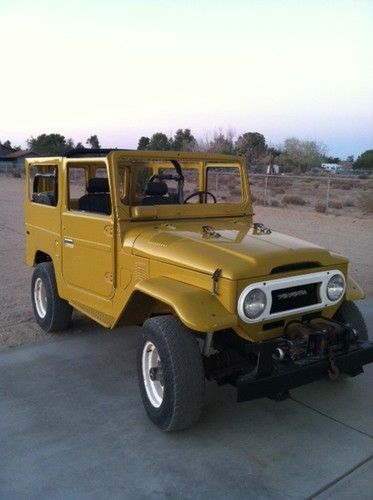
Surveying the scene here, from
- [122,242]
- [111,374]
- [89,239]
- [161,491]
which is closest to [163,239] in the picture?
[122,242]

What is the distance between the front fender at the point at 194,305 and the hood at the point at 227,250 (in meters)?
0.17

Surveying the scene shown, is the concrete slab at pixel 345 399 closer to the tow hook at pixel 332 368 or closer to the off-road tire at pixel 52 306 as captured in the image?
the tow hook at pixel 332 368

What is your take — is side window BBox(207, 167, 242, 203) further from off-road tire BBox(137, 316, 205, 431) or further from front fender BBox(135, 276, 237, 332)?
off-road tire BBox(137, 316, 205, 431)

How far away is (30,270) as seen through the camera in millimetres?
8555

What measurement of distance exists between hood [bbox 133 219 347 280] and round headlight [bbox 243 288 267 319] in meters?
0.12

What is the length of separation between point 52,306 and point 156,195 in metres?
1.61

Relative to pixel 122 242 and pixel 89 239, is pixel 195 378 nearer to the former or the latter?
pixel 122 242

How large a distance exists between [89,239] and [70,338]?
1.32 metres

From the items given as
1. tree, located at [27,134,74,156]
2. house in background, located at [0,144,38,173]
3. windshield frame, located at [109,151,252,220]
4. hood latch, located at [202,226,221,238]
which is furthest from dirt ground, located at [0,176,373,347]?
tree, located at [27,134,74,156]

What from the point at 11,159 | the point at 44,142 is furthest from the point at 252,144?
the point at 11,159

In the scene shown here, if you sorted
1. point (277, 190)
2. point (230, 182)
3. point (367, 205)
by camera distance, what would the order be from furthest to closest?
point (277, 190)
point (367, 205)
point (230, 182)

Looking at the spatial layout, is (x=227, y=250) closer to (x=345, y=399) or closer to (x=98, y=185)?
(x=345, y=399)

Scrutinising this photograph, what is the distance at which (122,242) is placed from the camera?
167 inches

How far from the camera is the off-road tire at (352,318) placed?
4148mm
